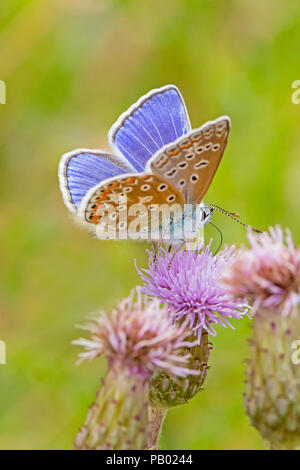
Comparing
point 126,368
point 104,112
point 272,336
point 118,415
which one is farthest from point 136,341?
point 104,112

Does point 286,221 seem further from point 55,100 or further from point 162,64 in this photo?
point 55,100

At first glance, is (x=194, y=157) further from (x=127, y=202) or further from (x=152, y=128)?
(x=152, y=128)

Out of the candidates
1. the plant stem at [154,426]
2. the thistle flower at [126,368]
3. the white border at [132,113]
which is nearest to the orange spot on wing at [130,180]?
the white border at [132,113]

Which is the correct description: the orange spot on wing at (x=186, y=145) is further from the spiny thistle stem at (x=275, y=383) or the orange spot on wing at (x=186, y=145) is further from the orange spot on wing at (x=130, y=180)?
the spiny thistle stem at (x=275, y=383)

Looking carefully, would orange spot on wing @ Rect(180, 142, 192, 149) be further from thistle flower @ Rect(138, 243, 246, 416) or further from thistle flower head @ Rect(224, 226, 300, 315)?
thistle flower head @ Rect(224, 226, 300, 315)

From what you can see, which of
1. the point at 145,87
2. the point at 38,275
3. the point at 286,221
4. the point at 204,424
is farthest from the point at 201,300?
the point at 145,87

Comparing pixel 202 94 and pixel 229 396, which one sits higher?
pixel 202 94
